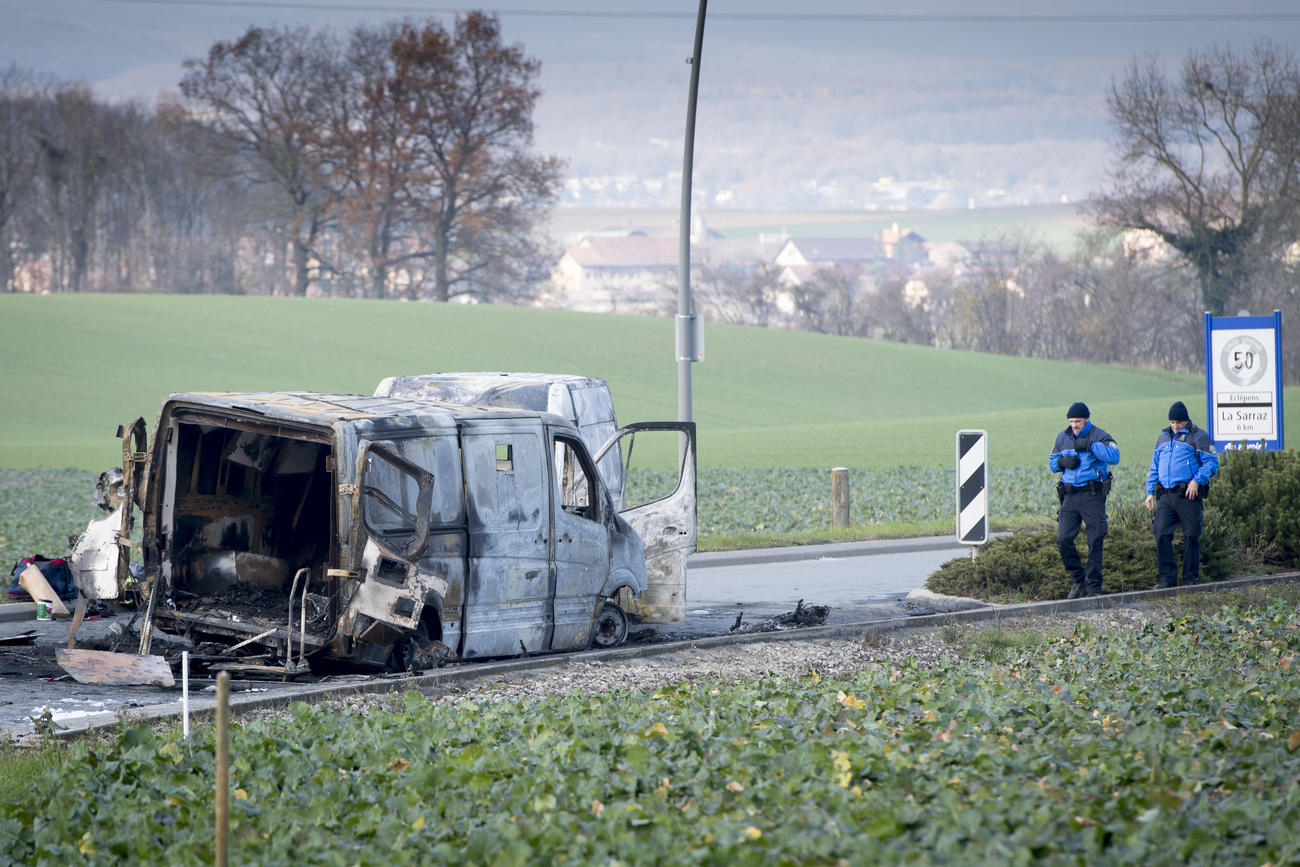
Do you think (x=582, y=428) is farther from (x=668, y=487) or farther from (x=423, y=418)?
(x=668, y=487)

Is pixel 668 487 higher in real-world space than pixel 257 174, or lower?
lower

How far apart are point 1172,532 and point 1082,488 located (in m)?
1.32

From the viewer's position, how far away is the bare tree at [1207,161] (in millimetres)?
62531

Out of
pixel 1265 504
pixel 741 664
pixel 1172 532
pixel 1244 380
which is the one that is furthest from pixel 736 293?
pixel 741 664

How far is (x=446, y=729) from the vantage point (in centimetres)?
718

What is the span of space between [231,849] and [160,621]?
15.7ft

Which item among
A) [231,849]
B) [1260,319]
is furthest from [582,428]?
[231,849]

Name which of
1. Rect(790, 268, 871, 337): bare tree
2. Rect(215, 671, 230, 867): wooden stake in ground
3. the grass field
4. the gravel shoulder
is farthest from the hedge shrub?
Rect(790, 268, 871, 337): bare tree

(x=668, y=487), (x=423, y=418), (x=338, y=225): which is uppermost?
(x=338, y=225)

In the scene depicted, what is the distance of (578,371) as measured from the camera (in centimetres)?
5953

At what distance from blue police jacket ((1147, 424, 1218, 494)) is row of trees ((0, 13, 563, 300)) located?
204 ft

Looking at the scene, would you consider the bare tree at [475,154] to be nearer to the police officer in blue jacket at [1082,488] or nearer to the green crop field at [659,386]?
the green crop field at [659,386]

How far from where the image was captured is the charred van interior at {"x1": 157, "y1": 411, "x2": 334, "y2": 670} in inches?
390

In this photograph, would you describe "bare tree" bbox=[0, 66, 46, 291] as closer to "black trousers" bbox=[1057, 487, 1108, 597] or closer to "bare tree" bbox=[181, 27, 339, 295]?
"bare tree" bbox=[181, 27, 339, 295]
